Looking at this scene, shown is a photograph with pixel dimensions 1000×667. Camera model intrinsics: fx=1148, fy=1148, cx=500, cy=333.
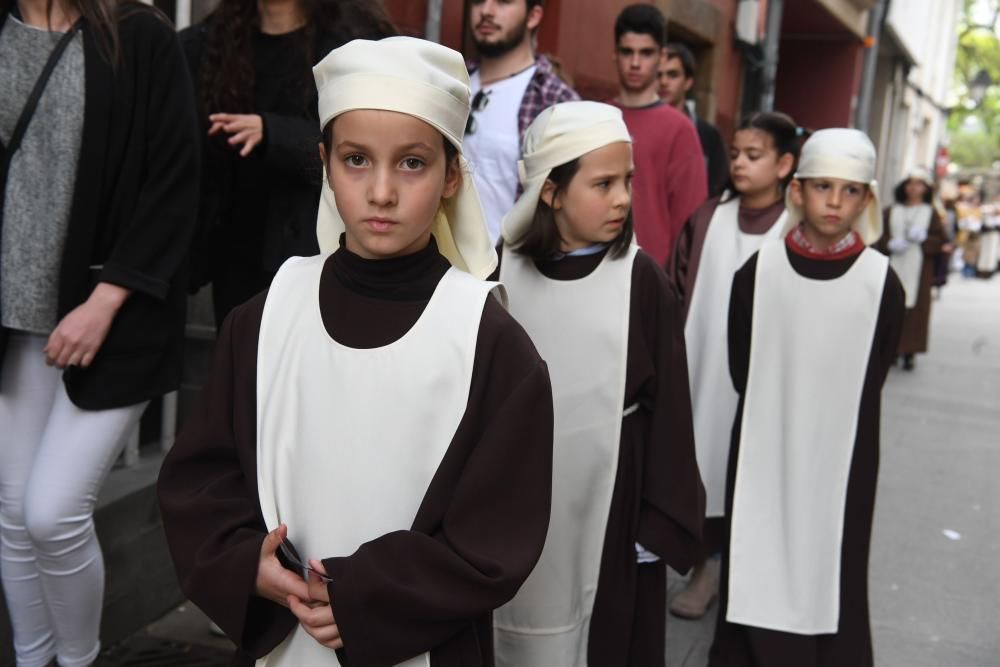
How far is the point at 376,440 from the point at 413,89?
583mm

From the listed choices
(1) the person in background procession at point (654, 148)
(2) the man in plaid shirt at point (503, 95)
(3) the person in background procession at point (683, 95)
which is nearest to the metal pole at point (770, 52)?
(3) the person in background procession at point (683, 95)

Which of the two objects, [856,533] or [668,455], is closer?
[668,455]

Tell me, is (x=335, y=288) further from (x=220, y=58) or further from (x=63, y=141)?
(x=220, y=58)

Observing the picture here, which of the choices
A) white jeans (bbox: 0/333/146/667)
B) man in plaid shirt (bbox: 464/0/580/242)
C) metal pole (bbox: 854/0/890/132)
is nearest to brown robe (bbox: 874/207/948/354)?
metal pole (bbox: 854/0/890/132)

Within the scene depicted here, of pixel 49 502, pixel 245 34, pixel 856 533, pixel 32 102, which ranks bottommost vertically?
pixel 856 533

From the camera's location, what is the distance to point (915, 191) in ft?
35.8

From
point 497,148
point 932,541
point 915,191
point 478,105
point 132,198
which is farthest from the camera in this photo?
point 915,191

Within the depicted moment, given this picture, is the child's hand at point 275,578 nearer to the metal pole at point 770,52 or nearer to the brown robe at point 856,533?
the brown robe at point 856,533

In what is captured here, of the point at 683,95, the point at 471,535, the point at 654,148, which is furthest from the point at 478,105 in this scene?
the point at 683,95

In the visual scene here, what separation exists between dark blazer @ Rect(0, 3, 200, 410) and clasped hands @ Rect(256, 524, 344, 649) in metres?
1.01

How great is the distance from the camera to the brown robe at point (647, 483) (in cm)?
280

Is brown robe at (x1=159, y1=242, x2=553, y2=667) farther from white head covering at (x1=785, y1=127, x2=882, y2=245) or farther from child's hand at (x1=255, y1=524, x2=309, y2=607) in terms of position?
white head covering at (x1=785, y1=127, x2=882, y2=245)

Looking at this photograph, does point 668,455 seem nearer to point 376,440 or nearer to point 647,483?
point 647,483

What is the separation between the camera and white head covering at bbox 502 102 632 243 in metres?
2.87
